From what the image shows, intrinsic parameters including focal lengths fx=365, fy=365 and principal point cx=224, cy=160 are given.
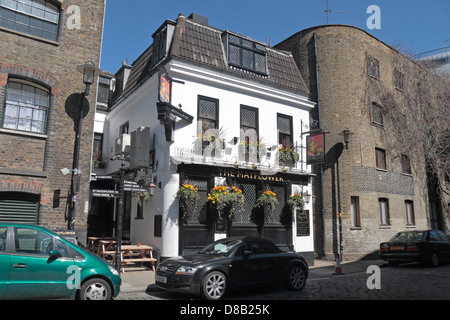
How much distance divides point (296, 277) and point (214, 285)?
2.62 meters

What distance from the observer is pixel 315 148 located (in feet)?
51.6

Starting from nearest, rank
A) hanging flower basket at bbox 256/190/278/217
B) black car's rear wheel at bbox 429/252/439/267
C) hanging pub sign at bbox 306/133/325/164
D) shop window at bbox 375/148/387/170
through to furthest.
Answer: hanging flower basket at bbox 256/190/278/217
black car's rear wheel at bbox 429/252/439/267
hanging pub sign at bbox 306/133/325/164
shop window at bbox 375/148/387/170

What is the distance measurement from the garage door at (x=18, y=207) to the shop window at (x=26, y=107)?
2046 millimetres

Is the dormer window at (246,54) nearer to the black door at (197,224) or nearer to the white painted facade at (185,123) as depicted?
the white painted facade at (185,123)

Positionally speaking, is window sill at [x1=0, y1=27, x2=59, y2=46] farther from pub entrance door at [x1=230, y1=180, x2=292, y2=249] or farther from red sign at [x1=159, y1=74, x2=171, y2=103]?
pub entrance door at [x1=230, y1=180, x2=292, y2=249]

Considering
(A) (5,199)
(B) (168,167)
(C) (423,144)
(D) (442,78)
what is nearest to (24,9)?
(A) (5,199)

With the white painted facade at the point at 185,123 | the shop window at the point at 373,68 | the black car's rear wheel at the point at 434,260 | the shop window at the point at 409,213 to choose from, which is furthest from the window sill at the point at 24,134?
the shop window at the point at 409,213

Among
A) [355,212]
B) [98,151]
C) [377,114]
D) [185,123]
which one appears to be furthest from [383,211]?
[98,151]

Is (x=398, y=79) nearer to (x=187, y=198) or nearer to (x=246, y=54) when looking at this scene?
(x=246, y=54)

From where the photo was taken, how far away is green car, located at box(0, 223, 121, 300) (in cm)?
647

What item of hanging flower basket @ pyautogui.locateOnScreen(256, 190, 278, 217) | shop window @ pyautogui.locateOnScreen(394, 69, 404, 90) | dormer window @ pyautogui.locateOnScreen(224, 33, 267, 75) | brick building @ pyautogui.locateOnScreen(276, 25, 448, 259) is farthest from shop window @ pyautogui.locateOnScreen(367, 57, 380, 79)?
hanging flower basket @ pyautogui.locateOnScreen(256, 190, 278, 217)

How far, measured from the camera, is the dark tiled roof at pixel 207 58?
14.1 metres

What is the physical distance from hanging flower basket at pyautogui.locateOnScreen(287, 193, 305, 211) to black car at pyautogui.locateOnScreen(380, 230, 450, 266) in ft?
12.6
